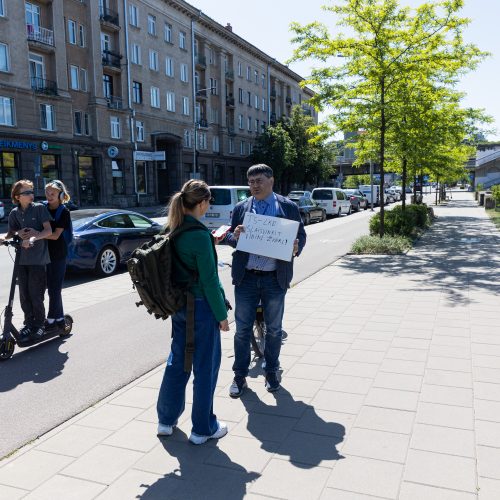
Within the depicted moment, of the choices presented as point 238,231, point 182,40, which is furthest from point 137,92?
point 238,231

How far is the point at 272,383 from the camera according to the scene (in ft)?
14.6

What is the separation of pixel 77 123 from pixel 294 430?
35.0 meters

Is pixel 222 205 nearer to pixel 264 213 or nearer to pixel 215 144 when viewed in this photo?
pixel 264 213

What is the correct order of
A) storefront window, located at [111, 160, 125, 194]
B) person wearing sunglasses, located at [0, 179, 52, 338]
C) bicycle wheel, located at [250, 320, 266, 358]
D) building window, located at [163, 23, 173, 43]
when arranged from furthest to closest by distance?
building window, located at [163, 23, 173, 43] → storefront window, located at [111, 160, 125, 194] → person wearing sunglasses, located at [0, 179, 52, 338] → bicycle wheel, located at [250, 320, 266, 358]

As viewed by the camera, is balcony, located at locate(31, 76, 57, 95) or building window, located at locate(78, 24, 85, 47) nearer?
balcony, located at locate(31, 76, 57, 95)

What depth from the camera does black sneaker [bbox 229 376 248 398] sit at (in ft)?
14.2

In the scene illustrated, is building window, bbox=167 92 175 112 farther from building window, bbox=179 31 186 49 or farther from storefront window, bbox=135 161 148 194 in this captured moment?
storefront window, bbox=135 161 148 194

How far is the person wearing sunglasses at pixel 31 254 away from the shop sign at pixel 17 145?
2651 cm

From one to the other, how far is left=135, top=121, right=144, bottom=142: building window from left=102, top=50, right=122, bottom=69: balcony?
4.35m

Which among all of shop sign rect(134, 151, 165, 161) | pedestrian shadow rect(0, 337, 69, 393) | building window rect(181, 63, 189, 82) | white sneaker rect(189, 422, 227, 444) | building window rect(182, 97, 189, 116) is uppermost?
building window rect(181, 63, 189, 82)

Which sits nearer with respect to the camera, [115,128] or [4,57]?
[4,57]

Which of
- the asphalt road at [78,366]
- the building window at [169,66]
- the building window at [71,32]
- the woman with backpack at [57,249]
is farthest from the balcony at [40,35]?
the woman with backpack at [57,249]

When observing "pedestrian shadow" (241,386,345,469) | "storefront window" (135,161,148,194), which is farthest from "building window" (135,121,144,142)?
"pedestrian shadow" (241,386,345,469)

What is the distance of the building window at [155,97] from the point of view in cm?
4216
